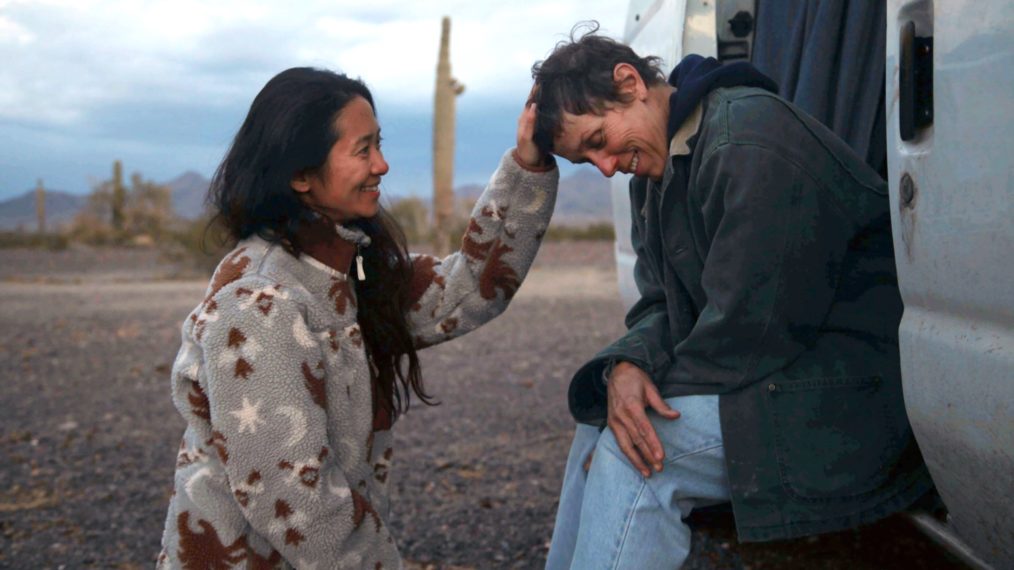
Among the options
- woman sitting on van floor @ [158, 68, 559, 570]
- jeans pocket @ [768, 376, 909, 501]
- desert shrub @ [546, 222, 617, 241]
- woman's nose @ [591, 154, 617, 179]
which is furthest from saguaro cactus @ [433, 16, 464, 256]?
jeans pocket @ [768, 376, 909, 501]

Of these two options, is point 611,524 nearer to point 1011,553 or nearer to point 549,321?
point 1011,553

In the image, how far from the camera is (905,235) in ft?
6.07

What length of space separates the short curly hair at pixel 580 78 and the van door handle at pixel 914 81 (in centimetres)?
61

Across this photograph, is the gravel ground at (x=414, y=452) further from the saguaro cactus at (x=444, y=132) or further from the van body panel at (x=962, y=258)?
the saguaro cactus at (x=444, y=132)

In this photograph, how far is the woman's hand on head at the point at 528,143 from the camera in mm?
2486

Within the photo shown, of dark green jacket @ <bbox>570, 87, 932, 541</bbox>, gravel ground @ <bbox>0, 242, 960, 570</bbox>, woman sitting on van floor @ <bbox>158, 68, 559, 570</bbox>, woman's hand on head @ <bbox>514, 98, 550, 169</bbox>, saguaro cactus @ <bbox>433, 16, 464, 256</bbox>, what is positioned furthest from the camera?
saguaro cactus @ <bbox>433, 16, 464, 256</bbox>

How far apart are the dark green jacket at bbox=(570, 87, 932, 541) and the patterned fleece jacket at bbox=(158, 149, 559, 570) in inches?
27.9

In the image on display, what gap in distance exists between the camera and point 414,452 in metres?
4.80

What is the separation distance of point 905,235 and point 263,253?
128cm

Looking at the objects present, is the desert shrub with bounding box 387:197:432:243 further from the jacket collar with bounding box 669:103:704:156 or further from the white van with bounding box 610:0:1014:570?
the white van with bounding box 610:0:1014:570

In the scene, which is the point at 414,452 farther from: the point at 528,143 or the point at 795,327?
the point at 795,327

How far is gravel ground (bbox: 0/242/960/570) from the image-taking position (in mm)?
3355

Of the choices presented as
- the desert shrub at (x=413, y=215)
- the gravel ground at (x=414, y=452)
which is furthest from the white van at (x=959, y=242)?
the desert shrub at (x=413, y=215)

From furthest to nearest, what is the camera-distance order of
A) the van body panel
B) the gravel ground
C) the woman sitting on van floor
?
the gravel ground
the woman sitting on van floor
the van body panel
